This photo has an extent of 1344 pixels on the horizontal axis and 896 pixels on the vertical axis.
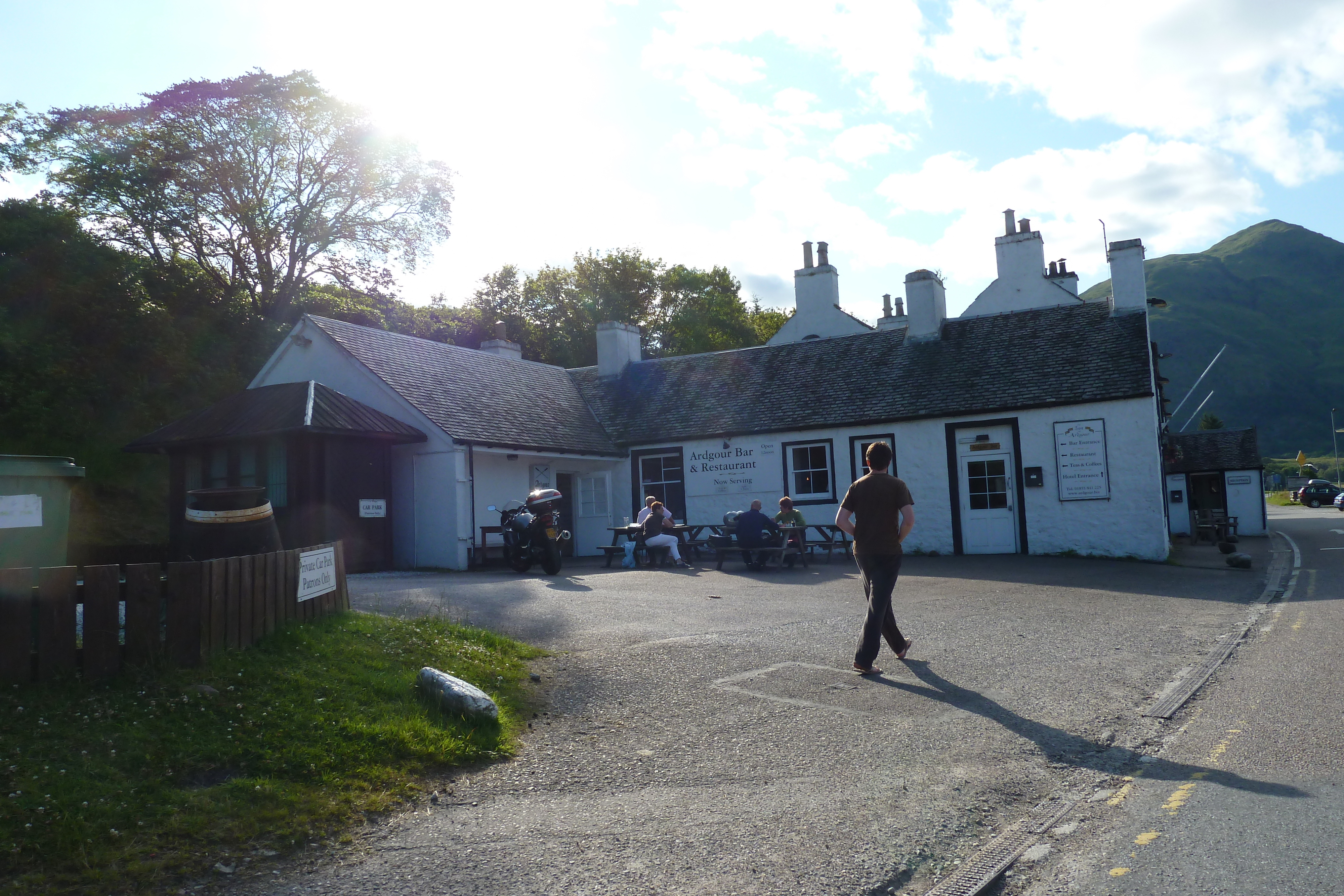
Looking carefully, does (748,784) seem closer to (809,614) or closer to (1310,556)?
(809,614)

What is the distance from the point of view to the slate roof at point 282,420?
18.4 metres

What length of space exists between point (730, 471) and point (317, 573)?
1629cm

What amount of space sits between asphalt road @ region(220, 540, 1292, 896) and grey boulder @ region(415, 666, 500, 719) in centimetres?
37

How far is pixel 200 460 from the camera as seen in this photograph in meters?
Result: 20.2

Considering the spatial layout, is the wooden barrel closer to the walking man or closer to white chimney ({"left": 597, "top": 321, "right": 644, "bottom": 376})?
the walking man

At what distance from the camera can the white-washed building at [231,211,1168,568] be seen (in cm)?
1986

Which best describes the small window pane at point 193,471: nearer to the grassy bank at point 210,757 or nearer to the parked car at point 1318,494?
the grassy bank at point 210,757

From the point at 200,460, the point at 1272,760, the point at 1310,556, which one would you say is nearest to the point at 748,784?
the point at 1272,760

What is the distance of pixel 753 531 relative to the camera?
17.5 meters

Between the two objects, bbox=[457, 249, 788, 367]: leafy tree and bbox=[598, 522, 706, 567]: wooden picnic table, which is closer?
bbox=[598, 522, 706, 567]: wooden picnic table

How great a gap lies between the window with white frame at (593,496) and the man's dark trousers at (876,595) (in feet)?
57.1

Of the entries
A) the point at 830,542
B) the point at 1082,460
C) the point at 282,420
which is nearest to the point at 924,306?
the point at 1082,460

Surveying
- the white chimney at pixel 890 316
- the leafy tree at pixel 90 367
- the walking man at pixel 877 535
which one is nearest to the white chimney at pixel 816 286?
the white chimney at pixel 890 316

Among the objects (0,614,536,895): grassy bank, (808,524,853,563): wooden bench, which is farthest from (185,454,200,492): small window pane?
(0,614,536,895): grassy bank
